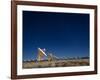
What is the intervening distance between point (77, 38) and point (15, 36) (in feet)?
1.95

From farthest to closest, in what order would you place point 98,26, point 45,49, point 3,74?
point 98,26 < point 45,49 < point 3,74

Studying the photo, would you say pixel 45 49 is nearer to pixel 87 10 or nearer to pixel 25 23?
pixel 25 23

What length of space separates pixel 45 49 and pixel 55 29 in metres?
0.21

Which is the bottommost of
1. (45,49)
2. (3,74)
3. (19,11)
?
(3,74)

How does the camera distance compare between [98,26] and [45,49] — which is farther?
[98,26]

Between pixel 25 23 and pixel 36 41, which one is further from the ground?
pixel 25 23

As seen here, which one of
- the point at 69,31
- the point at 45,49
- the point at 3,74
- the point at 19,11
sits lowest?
the point at 3,74

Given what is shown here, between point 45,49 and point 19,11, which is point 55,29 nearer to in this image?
point 45,49

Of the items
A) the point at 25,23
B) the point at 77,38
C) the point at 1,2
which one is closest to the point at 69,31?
the point at 77,38

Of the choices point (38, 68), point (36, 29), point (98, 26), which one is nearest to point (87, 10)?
point (98, 26)

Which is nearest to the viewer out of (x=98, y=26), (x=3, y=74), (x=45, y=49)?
(x=3, y=74)

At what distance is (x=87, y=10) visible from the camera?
7.14ft

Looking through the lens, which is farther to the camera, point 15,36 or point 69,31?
point 69,31

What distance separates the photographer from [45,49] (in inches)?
81.2
